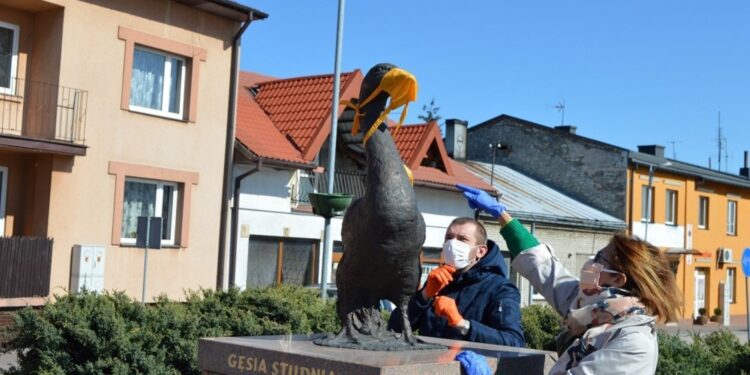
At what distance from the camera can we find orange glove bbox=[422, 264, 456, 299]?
16.2ft

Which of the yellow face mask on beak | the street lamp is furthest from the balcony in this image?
the street lamp

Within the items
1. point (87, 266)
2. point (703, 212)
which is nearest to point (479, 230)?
point (87, 266)

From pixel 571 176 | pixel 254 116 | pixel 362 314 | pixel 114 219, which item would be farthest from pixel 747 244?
pixel 362 314

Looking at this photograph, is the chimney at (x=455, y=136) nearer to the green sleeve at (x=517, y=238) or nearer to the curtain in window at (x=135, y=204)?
the curtain in window at (x=135, y=204)

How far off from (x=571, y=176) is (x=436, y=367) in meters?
32.3

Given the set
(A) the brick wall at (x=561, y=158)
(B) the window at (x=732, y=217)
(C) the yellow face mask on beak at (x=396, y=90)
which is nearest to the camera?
(C) the yellow face mask on beak at (x=396, y=90)

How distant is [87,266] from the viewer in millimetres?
15898

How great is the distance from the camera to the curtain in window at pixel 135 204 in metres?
17.2

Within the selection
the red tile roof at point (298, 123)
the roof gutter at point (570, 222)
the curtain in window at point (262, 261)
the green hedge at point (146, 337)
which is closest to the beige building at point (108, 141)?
the curtain in window at point (262, 261)

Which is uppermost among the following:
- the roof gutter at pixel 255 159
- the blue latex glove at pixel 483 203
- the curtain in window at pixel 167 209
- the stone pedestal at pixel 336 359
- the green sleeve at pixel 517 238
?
the roof gutter at pixel 255 159

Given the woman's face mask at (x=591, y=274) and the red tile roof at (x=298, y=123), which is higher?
the red tile roof at (x=298, y=123)

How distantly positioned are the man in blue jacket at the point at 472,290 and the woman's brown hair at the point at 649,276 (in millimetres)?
1315

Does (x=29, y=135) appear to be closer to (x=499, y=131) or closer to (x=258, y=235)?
(x=258, y=235)

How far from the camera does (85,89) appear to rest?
16.2 metres
